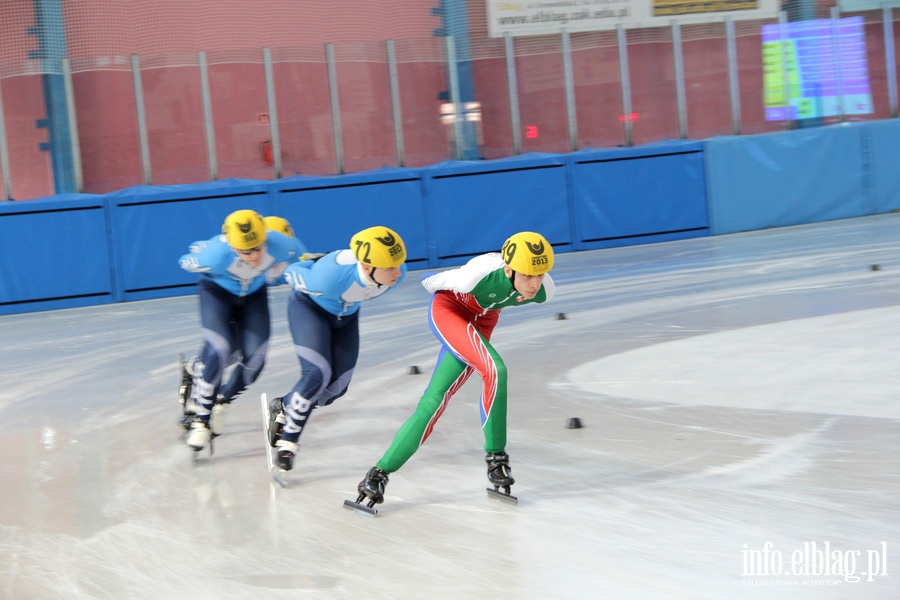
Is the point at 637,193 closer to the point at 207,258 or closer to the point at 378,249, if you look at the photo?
the point at 207,258

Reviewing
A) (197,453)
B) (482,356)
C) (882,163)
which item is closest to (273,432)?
(197,453)

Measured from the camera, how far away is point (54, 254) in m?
12.5

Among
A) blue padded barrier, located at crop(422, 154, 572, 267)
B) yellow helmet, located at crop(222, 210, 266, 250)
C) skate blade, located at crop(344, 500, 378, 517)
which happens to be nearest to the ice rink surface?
skate blade, located at crop(344, 500, 378, 517)

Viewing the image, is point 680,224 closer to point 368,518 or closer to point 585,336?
point 585,336

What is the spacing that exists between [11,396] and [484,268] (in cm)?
478

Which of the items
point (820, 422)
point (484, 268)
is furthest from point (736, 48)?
point (484, 268)

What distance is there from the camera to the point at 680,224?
15047 mm

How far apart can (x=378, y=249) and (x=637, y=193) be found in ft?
36.7

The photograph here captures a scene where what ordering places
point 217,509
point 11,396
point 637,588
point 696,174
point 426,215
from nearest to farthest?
point 637,588 < point 217,509 < point 11,396 < point 426,215 < point 696,174

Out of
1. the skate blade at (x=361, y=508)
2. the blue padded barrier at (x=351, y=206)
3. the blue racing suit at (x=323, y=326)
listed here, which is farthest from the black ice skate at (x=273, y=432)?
the blue padded barrier at (x=351, y=206)

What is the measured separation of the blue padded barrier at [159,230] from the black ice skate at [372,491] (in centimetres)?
941

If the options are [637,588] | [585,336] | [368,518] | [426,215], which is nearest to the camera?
[637,588]

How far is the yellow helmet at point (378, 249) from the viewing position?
4172 mm

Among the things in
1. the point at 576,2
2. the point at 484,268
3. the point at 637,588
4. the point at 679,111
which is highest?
the point at 576,2
